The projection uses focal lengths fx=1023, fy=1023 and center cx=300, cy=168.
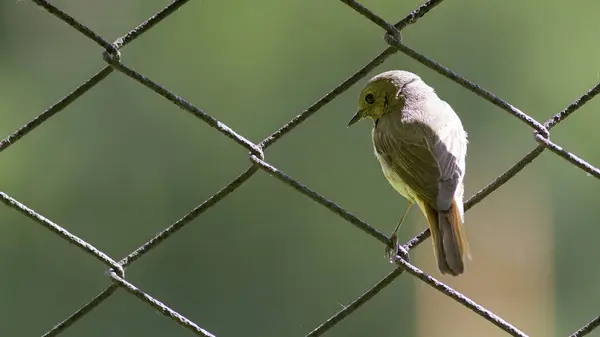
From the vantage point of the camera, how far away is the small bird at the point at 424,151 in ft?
6.49

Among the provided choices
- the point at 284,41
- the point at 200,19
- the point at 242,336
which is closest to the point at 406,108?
the point at 242,336

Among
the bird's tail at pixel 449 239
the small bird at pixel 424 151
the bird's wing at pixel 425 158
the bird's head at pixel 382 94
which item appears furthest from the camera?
the bird's head at pixel 382 94

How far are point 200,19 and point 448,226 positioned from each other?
21.6ft

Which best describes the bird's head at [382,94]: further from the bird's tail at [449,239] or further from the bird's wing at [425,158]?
the bird's tail at [449,239]

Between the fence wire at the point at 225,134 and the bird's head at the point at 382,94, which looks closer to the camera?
the fence wire at the point at 225,134

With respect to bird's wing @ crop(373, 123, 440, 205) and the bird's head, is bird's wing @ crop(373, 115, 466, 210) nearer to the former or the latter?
bird's wing @ crop(373, 123, 440, 205)

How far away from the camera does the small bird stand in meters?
1.98

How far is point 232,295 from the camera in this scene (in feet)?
22.1

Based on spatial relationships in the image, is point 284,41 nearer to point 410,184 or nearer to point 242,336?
point 242,336

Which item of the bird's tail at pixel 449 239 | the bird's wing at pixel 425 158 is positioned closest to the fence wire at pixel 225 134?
the bird's tail at pixel 449 239

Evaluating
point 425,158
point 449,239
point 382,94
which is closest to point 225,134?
point 449,239

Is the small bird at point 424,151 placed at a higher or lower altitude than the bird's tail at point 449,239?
higher

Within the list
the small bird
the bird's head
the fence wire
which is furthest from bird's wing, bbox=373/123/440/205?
the fence wire

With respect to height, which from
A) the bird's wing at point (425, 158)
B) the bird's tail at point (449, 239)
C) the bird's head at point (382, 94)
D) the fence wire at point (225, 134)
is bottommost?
the fence wire at point (225, 134)
